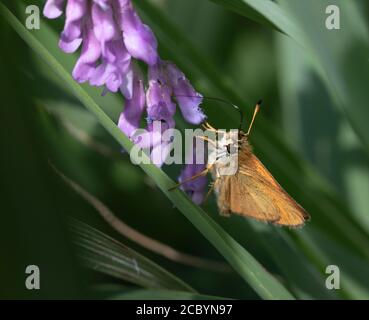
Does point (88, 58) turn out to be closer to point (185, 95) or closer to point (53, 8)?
point (53, 8)

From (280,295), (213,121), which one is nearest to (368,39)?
(213,121)

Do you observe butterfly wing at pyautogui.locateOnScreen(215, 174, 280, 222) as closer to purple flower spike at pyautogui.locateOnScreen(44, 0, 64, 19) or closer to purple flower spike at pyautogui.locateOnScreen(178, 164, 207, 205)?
purple flower spike at pyautogui.locateOnScreen(178, 164, 207, 205)

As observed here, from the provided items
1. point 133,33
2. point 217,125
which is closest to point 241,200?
point 217,125

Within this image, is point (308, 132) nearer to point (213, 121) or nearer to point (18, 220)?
point (213, 121)

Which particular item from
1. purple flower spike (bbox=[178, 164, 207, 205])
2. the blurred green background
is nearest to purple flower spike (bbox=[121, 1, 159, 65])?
the blurred green background

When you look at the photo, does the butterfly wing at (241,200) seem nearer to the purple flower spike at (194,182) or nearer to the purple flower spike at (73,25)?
the purple flower spike at (194,182)
